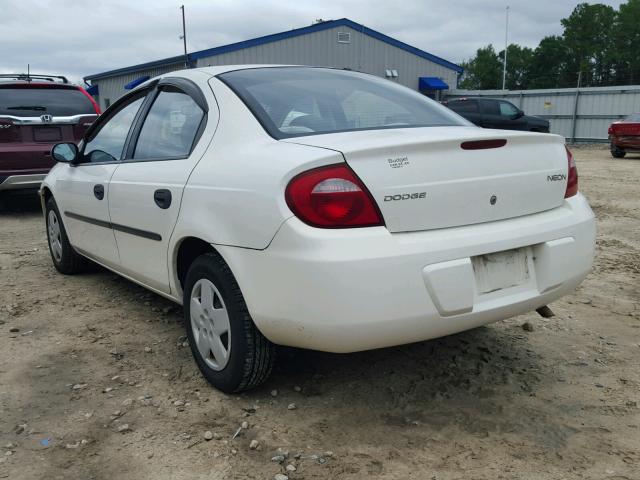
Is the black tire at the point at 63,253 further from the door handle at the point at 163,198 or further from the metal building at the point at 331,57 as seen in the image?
the metal building at the point at 331,57

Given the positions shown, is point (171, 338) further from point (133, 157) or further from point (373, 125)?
point (373, 125)

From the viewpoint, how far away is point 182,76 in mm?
3389

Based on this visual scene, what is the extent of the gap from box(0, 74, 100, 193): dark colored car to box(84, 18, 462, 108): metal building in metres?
15.9

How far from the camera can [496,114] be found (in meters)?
19.4

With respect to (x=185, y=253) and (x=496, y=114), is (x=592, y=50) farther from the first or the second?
(x=185, y=253)

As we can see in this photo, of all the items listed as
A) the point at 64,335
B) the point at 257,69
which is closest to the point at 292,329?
the point at 257,69

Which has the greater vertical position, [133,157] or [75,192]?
[133,157]

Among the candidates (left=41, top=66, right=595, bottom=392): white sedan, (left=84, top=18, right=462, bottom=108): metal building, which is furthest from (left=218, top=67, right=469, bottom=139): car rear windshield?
(left=84, top=18, right=462, bottom=108): metal building

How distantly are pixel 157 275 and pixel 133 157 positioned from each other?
0.75 metres

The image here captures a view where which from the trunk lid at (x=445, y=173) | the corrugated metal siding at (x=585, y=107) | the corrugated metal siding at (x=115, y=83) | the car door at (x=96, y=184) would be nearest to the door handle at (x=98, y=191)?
the car door at (x=96, y=184)

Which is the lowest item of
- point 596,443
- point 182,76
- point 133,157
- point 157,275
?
point 596,443

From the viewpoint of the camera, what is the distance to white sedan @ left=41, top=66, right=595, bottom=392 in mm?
2289

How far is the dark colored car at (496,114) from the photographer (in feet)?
63.3

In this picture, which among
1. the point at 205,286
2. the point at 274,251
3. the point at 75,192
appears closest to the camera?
the point at 274,251
